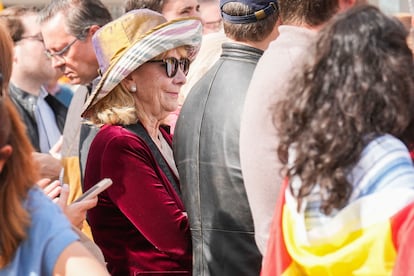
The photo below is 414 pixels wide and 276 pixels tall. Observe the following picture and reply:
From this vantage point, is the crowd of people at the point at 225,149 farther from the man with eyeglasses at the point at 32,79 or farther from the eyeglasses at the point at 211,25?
the eyeglasses at the point at 211,25

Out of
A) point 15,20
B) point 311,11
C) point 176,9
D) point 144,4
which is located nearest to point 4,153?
point 311,11

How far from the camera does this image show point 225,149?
11.7 ft

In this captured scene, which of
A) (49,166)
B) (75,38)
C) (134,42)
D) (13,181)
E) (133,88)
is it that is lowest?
(49,166)

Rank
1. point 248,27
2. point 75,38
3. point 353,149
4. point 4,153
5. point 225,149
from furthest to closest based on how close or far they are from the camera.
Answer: point 75,38
point 248,27
point 225,149
point 353,149
point 4,153

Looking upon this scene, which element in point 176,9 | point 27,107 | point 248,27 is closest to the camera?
point 248,27

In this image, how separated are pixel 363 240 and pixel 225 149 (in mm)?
1171

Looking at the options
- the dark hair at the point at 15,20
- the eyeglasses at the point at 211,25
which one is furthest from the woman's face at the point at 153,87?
the dark hair at the point at 15,20

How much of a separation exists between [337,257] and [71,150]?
10.2 ft

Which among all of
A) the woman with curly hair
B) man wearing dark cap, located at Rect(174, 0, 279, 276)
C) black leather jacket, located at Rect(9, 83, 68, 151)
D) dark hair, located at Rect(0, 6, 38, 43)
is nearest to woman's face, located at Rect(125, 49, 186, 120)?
man wearing dark cap, located at Rect(174, 0, 279, 276)

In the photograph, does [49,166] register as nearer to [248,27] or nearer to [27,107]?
[248,27]

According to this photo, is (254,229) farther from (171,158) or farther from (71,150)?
(71,150)

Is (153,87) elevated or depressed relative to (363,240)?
depressed

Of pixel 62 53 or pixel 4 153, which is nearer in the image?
pixel 4 153

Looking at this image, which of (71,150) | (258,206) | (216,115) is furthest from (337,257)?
(71,150)
